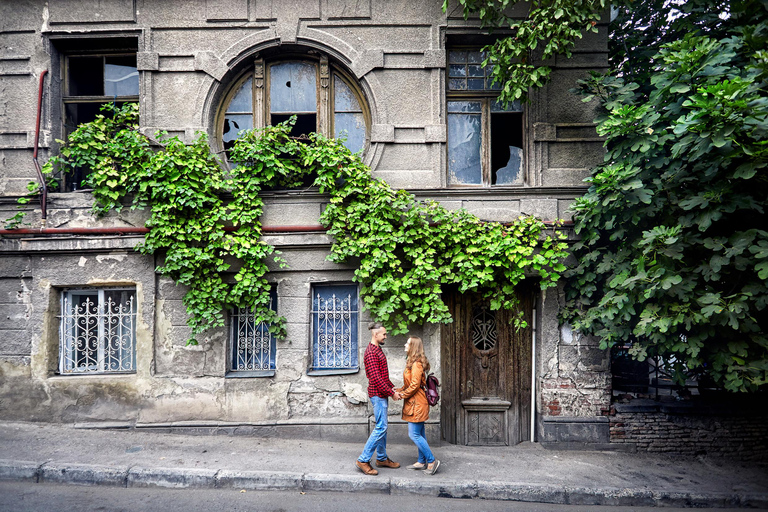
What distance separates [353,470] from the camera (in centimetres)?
541

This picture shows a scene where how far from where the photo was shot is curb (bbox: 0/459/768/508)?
16.9ft

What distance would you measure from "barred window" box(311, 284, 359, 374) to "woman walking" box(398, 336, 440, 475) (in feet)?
5.28

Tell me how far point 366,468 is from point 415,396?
3.31 feet

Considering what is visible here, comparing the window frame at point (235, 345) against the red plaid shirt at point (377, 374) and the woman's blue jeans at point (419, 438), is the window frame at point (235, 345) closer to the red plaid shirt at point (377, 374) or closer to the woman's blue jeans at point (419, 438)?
the red plaid shirt at point (377, 374)

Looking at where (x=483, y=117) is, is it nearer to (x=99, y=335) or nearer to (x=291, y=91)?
(x=291, y=91)

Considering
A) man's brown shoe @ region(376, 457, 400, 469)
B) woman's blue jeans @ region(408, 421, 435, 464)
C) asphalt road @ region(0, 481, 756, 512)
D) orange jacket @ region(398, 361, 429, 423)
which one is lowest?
asphalt road @ region(0, 481, 756, 512)

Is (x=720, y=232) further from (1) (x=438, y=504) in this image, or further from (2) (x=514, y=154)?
(1) (x=438, y=504)

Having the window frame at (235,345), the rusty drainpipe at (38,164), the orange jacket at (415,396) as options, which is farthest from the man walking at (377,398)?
the rusty drainpipe at (38,164)

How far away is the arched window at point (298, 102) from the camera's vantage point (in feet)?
23.1

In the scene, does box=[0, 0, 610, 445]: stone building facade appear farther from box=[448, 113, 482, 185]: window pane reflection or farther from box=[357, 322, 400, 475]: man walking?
box=[357, 322, 400, 475]: man walking

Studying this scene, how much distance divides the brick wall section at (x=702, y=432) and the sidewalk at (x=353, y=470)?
0.20 m

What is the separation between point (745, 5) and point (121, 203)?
818 cm

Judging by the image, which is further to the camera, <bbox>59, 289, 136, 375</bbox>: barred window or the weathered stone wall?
<bbox>59, 289, 136, 375</bbox>: barred window

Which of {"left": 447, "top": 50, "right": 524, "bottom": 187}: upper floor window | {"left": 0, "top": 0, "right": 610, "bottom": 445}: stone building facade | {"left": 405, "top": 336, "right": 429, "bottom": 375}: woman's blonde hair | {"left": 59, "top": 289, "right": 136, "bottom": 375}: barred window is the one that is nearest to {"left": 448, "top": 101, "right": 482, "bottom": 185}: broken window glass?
{"left": 447, "top": 50, "right": 524, "bottom": 187}: upper floor window
